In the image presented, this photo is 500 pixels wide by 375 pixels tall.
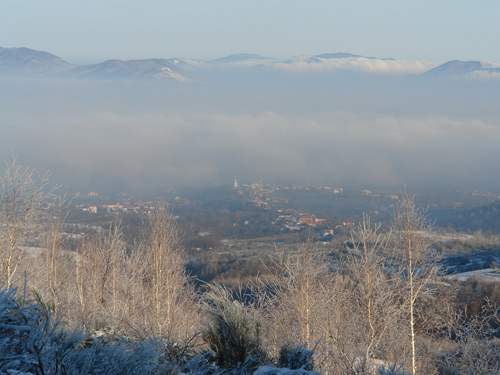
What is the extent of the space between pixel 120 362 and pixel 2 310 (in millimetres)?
1151

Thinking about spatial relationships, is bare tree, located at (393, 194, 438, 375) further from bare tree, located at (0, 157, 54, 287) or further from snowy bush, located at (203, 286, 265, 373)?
bare tree, located at (0, 157, 54, 287)

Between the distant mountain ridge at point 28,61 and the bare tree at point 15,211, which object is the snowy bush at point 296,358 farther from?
the distant mountain ridge at point 28,61

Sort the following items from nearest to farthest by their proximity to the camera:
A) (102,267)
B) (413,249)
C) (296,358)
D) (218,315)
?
(296,358)
(218,315)
(413,249)
(102,267)

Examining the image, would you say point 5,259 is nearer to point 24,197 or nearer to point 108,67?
point 24,197

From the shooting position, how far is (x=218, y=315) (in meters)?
5.82

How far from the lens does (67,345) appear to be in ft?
12.3

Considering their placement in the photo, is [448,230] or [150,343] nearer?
[150,343]

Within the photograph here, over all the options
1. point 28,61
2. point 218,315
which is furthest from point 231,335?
point 28,61

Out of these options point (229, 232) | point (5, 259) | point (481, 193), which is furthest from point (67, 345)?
point (481, 193)

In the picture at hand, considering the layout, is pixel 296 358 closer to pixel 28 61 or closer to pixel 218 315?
pixel 218 315

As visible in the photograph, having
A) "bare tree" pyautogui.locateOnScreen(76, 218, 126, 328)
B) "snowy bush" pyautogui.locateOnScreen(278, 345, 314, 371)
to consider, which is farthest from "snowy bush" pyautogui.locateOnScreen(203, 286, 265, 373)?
"bare tree" pyautogui.locateOnScreen(76, 218, 126, 328)

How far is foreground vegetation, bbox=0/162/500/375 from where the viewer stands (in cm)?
371

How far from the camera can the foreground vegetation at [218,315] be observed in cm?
371

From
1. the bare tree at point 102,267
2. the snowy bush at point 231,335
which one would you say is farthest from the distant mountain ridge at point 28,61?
the snowy bush at point 231,335
